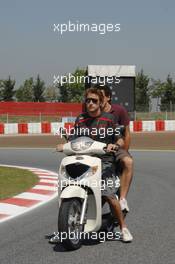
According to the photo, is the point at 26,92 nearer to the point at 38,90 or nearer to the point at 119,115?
the point at 38,90

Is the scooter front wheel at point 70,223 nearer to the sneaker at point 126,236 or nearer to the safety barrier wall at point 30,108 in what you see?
the sneaker at point 126,236

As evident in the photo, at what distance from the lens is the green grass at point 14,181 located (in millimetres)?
9609

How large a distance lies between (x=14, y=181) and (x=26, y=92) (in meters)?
91.7

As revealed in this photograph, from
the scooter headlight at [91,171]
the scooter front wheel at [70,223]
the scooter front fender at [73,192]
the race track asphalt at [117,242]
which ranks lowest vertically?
the race track asphalt at [117,242]

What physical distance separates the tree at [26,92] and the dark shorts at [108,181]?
93.6 meters

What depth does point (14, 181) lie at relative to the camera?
11.0m

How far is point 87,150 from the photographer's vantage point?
517cm

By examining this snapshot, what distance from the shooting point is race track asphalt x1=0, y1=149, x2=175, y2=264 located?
192 inches

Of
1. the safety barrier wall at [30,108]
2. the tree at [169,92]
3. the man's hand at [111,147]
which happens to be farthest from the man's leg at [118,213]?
the tree at [169,92]

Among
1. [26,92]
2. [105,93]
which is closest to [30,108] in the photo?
[105,93]

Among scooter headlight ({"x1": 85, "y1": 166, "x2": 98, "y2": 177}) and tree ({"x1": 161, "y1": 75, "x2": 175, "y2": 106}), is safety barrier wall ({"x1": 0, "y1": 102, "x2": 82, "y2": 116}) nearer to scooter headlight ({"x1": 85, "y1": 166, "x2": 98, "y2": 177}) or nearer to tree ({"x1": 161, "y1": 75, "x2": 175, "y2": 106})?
tree ({"x1": 161, "y1": 75, "x2": 175, "y2": 106})

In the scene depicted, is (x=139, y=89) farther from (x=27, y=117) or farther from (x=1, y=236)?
(x=1, y=236)

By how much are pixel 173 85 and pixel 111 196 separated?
75.9m

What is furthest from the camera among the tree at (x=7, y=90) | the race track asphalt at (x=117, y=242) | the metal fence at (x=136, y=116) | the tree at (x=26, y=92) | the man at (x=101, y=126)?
the tree at (x=26, y=92)
